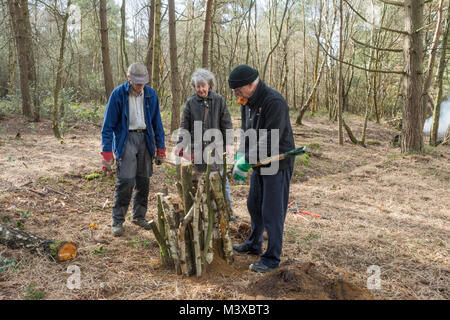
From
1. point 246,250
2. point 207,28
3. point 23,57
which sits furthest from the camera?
point 23,57

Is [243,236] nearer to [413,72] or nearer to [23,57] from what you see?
[413,72]

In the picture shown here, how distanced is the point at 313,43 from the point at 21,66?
19790mm

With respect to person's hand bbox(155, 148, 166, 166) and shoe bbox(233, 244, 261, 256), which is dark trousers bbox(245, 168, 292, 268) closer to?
shoe bbox(233, 244, 261, 256)

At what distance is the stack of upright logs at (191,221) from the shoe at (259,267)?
32 cm

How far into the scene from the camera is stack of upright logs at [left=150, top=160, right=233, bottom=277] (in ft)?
9.05

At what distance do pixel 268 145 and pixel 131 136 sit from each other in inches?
67.8

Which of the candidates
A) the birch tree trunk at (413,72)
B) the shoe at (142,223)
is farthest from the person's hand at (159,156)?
the birch tree trunk at (413,72)

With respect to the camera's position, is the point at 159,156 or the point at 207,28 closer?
the point at 159,156

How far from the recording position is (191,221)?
109 inches

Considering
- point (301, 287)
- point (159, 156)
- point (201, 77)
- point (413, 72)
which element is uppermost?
point (413, 72)

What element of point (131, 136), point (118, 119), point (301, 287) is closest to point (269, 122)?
point (301, 287)

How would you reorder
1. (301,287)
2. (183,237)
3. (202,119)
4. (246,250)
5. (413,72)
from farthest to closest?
(413,72) < (202,119) < (246,250) < (183,237) < (301,287)

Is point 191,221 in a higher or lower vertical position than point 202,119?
lower
